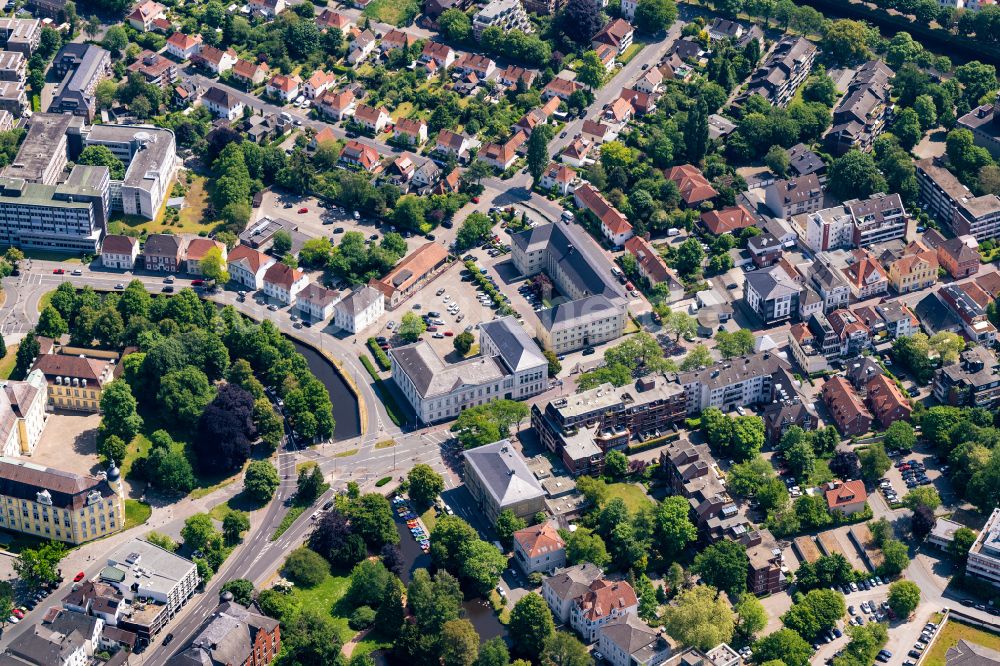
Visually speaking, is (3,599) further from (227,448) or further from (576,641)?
(576,641)

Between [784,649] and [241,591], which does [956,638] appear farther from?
[241,591]

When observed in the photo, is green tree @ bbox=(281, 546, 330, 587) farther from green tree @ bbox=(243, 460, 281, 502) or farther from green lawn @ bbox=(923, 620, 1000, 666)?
green lawn @ bbox=(923, 620, 1000, 666)

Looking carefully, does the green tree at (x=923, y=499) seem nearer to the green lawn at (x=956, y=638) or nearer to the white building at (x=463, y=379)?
the green lawn at (x=956, y=638)

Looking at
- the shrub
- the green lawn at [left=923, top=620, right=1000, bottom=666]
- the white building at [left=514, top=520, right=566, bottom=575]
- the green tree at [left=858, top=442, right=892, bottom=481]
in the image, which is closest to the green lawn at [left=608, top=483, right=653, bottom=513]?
the white building at [left=514, top=520, right=566, bottom=575]

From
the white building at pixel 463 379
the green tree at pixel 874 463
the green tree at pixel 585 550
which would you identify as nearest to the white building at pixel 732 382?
the green tree at pixel 874 463

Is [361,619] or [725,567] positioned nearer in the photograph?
[361,619]

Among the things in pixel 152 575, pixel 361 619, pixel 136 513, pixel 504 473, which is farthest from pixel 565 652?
pixel 136 513
